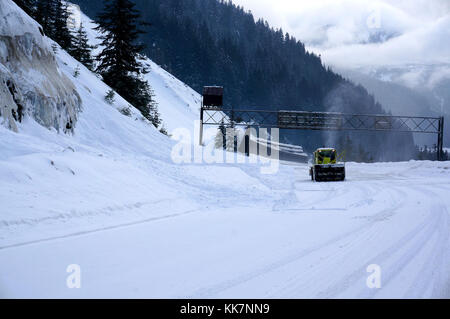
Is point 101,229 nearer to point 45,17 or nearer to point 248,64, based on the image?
point 45,17

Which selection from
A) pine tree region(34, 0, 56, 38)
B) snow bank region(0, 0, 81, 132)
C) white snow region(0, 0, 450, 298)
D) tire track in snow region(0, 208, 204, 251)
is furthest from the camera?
pine tree region(34, 0, 56, 38)

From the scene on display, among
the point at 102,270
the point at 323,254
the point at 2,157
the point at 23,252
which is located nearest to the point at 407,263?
the point at 323,254

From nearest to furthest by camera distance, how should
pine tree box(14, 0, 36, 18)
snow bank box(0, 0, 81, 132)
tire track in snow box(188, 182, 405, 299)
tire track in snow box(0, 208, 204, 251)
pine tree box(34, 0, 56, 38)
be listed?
tire track in snow box(188, 182, 405, 299)
tire track in snow box(0, 208, 204, 251)
snow bank box(0, 0, 81, 132)
pine tree box(14, 0, 36, 18)
pine tree box(34, 0, 56, 38)

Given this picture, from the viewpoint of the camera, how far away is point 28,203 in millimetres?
6664

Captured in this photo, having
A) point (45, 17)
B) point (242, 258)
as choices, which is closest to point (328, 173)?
point (242, 258)

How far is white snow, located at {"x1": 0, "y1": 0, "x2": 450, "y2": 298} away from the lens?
12.5 ft

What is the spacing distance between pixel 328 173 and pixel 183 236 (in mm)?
18646

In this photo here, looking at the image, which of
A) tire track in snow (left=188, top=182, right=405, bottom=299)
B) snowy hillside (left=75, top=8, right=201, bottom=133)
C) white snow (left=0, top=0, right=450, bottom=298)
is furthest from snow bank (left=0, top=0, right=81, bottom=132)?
snowy hillside (left=75, top=8, right=201, bottom=133)

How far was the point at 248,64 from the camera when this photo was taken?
15238 cm

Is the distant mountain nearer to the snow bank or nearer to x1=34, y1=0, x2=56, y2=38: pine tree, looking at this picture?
x1=34, y1=0, x2=56, y2=38: pine tree

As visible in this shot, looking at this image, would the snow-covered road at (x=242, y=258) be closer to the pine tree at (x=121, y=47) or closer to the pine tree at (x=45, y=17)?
the pine tree at (x=121, y=47)

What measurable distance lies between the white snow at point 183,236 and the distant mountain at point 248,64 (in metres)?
115

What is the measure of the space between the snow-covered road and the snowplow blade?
14.8 m

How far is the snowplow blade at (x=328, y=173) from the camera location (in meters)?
23.1
